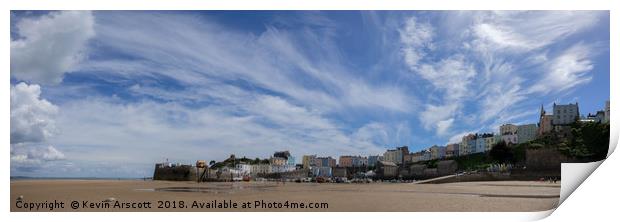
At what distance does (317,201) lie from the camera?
9469 mm

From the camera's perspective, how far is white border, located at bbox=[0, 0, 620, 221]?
881 centimetres

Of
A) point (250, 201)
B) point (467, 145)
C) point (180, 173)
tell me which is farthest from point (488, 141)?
point (180, 173)

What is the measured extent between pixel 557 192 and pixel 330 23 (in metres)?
5.48

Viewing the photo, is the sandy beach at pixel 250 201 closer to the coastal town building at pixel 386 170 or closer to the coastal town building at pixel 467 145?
the coastal town building at pixel 467 145

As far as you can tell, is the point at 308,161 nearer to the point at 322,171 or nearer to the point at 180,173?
the point at 322,171

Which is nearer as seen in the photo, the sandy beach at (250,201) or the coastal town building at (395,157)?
the sandy beach at (250,201)

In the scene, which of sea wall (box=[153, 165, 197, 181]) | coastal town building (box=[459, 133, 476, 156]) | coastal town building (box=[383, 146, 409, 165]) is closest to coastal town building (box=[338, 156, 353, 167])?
coastal town building (box=[383, 146, 409, 165])

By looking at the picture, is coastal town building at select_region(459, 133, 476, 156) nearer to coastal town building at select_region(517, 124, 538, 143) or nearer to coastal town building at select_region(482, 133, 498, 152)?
coastal town building at select_region(482, 133, 498, 152)

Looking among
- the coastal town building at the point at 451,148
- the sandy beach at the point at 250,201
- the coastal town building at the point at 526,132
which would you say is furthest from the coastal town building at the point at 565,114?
the coastal town building at the point at 451,148
